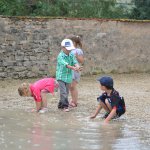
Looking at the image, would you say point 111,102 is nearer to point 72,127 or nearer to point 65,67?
point 72,127

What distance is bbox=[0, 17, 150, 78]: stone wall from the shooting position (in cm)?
1590

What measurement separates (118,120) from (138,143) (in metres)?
1.93

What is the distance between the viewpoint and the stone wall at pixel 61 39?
52.2ft

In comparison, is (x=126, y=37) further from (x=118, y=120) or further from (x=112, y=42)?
(x=118, y=120)

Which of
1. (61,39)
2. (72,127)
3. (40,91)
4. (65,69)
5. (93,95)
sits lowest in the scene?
(93,95)

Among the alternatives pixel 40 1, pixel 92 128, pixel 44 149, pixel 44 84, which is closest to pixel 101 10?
pixel 40 1

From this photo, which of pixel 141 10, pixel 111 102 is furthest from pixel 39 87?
pixel 141 10

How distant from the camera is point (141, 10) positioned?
22484 millimetres

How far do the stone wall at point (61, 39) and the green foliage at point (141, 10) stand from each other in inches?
130

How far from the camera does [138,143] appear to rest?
7.76m

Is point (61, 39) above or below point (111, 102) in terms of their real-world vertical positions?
above

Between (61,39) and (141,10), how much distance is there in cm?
655

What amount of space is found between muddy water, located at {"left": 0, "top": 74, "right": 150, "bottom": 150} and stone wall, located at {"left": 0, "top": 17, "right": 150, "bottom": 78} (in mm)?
2931

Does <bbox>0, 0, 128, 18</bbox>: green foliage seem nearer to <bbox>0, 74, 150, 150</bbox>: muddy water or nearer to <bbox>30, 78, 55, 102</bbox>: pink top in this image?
<bbox>0, 74, 150, 150</bbox>: muddy water
